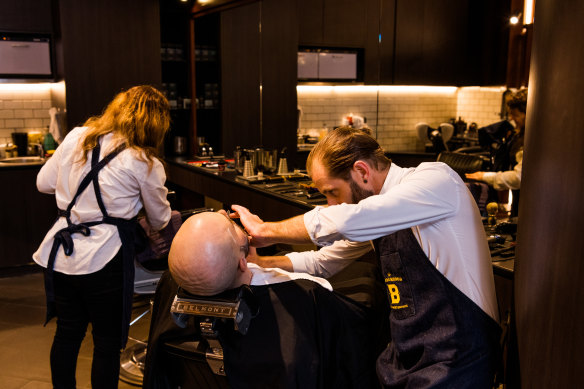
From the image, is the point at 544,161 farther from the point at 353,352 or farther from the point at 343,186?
the point at 353,352

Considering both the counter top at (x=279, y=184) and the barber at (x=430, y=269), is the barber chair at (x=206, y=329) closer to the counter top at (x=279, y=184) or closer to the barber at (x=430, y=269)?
the barber at (x=430, y=269)

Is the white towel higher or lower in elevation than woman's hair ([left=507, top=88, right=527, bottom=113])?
lower

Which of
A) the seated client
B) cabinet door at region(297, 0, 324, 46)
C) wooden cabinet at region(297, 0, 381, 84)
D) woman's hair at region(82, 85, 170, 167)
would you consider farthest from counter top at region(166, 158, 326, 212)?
wooden cabinet at region(297, 0, 381, 84)

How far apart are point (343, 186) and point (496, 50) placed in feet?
21.9

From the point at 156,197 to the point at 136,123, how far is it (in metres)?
0.36

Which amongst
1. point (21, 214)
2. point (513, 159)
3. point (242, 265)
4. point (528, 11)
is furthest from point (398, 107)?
point (242, 265)

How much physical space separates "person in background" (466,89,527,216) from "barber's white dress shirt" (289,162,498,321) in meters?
2.39

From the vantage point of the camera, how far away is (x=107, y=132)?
250cm

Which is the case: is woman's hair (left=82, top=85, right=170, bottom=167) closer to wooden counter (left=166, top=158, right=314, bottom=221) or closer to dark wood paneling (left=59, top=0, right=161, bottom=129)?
wooden counter (left=166, top=158, right=314, bottom=221)

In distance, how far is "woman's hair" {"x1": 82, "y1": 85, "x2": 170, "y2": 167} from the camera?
2.50 meters

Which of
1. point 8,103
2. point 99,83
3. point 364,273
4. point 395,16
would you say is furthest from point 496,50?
point 364,273

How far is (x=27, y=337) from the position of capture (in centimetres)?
372

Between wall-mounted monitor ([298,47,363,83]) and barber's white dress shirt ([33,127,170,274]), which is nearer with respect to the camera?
barber's white dress shirt ([33,127,170,274])

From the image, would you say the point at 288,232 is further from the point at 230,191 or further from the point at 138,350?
the point at 230,191
